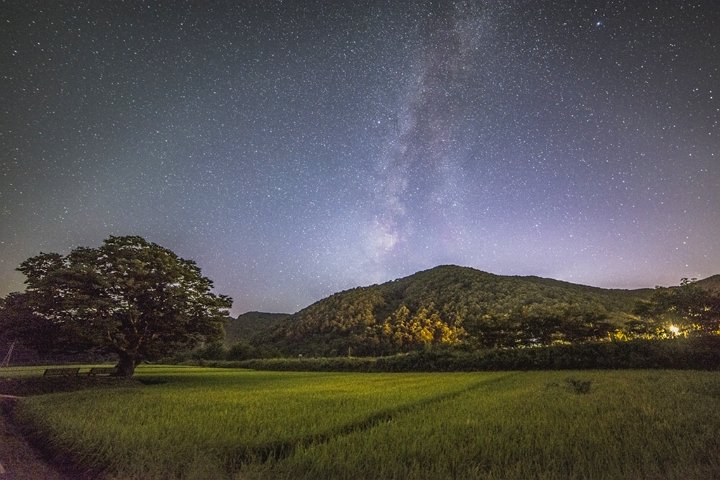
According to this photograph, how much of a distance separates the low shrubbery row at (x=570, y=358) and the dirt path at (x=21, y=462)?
3266 cm

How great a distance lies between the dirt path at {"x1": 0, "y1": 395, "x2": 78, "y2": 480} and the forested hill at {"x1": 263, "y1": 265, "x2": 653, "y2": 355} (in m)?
49.7

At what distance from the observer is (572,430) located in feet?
21.2

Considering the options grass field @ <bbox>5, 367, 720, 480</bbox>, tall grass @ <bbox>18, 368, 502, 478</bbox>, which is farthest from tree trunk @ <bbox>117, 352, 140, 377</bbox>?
grass field @ <bbox>5, 367, 720, 480</bbox>

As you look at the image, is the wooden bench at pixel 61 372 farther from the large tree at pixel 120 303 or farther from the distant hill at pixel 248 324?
the distant hill at pixel 248 324

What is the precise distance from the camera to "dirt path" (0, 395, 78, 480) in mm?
5270

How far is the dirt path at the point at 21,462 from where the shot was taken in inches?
207

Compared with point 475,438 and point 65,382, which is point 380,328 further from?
point 475,438

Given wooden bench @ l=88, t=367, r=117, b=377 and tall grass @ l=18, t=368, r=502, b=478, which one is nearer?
tall grass @ l=18, t=368, r=502, b=478

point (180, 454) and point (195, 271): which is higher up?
point (195, 271)

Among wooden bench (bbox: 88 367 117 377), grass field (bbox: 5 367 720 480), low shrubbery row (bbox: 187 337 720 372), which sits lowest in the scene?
low shrubbery row (bbox: 187 337 720 372)

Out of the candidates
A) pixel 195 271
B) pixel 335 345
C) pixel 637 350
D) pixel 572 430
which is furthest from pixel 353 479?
pixel 335 345

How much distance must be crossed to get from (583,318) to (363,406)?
151 ft

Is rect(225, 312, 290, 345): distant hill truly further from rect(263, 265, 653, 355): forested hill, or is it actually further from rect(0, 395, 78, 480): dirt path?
rect(0, 395, 78, 480): dirt path

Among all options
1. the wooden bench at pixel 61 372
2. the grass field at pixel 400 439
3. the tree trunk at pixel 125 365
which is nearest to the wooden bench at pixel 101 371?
the tree trunk at pixel 125 365
